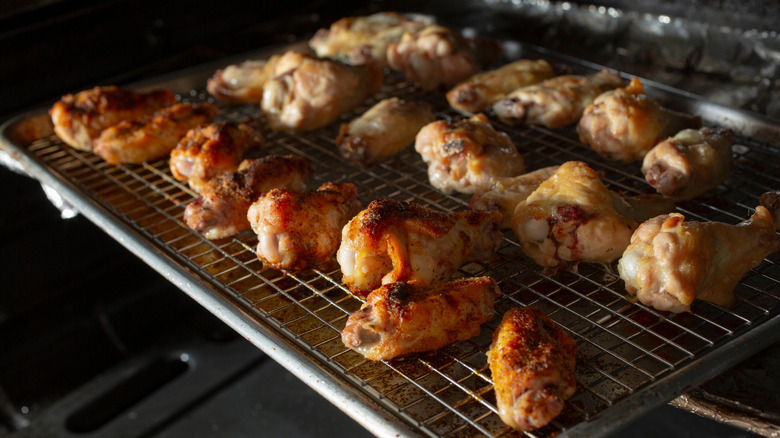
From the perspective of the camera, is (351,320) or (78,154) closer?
(351,320)

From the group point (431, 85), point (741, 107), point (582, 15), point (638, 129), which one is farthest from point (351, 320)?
point (582, 15)

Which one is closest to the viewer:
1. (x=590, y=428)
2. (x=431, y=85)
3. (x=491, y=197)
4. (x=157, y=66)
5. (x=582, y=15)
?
(x=590, y=428)

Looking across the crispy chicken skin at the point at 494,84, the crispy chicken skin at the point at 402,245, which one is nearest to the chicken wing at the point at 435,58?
the crispy chicken skin at the point at 494,84

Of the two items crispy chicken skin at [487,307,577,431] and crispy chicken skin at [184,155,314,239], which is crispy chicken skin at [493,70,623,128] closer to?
crispy chicken skin at [184,155,314,239]

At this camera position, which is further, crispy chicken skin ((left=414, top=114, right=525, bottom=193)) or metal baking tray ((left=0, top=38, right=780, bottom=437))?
crispy chicken skin ((left=414, top=114, right=525, bottom=193))

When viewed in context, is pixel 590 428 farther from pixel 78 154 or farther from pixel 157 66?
pixel 157 66

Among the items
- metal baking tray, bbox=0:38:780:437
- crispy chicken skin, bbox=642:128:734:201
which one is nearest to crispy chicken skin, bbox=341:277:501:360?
metal baking tray, bbox=0:38:780:437
